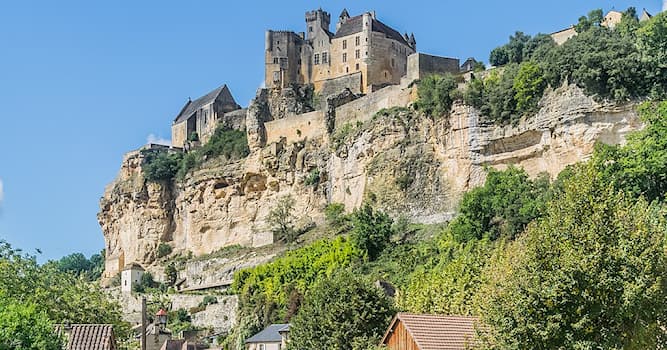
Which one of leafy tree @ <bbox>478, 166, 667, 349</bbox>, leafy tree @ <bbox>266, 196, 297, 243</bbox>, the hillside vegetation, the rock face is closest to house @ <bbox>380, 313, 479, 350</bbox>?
the hillside vegetation

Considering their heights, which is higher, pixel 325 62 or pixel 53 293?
pixel 325 62

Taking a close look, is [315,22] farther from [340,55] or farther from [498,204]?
[498,204]

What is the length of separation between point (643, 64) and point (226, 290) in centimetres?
3591

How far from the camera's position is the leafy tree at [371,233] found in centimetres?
7112

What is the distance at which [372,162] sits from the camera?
261 feet

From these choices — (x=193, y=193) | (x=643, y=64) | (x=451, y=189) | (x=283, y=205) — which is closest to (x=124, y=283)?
(x=193, y=193)

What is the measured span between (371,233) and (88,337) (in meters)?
37.5

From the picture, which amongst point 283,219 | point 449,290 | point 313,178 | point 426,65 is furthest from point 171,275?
point 449,290

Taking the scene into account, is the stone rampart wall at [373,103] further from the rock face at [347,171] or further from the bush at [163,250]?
the bush at [163,250]

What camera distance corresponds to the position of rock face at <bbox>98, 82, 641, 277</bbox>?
65.5 metres

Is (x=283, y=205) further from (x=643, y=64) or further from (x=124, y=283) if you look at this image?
(x=643, y=64)

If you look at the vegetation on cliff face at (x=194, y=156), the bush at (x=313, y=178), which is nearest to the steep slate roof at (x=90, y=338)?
the bush at (x=313, y=178)

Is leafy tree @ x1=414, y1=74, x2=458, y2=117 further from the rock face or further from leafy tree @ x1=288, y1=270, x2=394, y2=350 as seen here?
leafy tree @ x1=288, y1=270, x2=394, y2=350

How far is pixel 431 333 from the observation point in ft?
104
